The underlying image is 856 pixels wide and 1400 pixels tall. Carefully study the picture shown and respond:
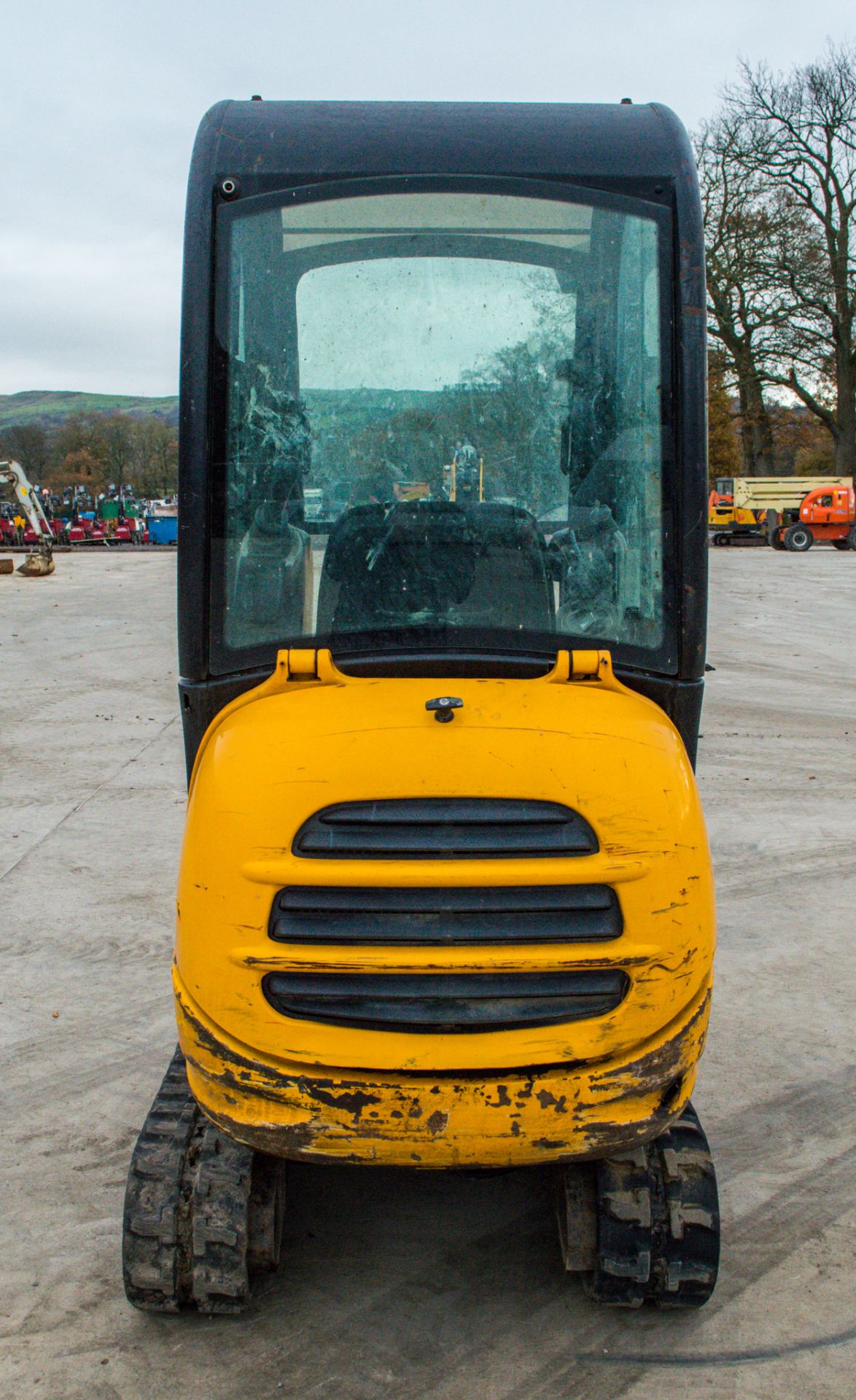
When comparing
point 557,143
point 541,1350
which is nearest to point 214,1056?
point 541,1350

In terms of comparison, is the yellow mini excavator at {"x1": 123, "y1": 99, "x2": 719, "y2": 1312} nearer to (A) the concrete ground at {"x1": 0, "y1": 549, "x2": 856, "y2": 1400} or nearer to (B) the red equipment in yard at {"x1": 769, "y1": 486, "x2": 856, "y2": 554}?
(A) the concrete ground at {"x1": 0, "y1": 549, "x2": 856, "y2": 1400}

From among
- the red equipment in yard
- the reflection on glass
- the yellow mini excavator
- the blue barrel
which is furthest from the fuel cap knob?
the blue barrel

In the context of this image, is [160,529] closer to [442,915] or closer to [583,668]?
[583,668]

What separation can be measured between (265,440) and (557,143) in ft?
3.27

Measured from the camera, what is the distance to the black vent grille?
2.43 m

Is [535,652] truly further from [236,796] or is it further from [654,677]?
[236,796]

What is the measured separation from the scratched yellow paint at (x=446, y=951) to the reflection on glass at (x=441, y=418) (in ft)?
1.63

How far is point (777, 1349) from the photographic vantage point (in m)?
2.74

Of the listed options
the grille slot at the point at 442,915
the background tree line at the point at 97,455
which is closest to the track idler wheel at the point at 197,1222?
the grille slot at the point at 442,915

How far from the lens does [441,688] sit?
272 centimetres

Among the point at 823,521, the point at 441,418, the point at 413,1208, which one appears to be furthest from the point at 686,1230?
the point at 823,521

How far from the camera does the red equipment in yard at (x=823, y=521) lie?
33.9 metres

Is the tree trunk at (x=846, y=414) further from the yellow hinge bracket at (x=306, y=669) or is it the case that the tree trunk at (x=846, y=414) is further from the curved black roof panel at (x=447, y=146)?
the yellow hinge bracket at (x=306, y=669)

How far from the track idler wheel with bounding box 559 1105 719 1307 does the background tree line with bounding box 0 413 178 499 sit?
89832 millimetres
